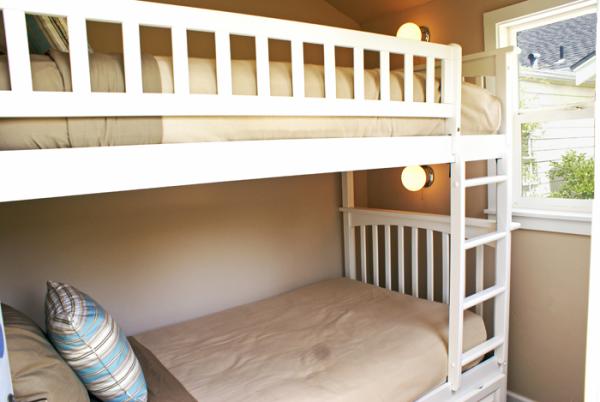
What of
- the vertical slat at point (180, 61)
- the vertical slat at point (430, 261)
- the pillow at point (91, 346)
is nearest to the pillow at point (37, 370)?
the pillow at point (91, 346)

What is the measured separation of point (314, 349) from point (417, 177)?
121 centimetres

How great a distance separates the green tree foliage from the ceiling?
48.2 inches

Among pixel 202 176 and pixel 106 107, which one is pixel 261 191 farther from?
pixel 106 107

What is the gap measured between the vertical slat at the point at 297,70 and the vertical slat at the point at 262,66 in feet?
0.32

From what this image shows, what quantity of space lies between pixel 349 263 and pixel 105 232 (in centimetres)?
158

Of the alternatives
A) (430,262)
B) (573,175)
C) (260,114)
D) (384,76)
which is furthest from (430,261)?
(260,114)

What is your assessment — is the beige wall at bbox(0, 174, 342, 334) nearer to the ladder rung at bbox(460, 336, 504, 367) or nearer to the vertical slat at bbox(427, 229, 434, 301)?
the vertical slat at bbox(427, 229, 434, 301)

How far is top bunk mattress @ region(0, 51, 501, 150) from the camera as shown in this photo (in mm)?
1029

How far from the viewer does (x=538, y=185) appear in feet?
7.59

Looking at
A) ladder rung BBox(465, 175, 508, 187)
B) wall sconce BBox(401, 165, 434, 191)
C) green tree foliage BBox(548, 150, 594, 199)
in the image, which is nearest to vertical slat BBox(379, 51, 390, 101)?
ladder rung BBox(465, 175, 508, 187)

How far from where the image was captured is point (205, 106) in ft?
3.94

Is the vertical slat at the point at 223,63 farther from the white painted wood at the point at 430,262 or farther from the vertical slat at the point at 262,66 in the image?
the white painted wood at the point at 430,262

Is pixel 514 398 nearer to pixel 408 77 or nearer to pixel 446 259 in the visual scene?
pixel 446 259

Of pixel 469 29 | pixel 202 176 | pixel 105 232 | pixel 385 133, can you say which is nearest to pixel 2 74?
pixel 202 176
